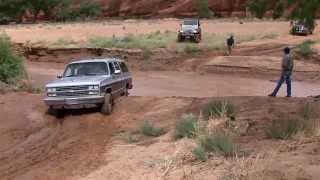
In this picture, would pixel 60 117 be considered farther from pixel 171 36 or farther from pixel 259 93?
pixel 171 36

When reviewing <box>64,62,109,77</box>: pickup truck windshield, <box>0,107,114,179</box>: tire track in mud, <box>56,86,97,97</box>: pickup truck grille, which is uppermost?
<box>64,62,109,77</box>: pickup truck windshield

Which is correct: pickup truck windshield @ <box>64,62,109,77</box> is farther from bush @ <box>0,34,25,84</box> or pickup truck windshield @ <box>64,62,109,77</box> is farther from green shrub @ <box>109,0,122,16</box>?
green shrub @ <box>109,0,122,16</box>

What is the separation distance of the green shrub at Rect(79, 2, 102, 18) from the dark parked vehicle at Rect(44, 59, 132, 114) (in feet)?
271

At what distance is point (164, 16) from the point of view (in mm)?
97062

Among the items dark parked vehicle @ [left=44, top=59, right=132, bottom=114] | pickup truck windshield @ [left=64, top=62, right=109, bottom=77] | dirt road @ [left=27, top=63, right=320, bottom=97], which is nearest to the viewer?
dark parked vehicle @ [left=44, top=59, right=132, bottom=114]

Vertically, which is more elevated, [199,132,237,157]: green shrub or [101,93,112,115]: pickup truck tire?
[199,132,237,157]: green shrub

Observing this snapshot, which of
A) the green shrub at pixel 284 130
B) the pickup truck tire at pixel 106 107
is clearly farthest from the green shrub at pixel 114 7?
the green shrub at pixel 284 130

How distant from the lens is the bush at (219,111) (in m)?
16.1

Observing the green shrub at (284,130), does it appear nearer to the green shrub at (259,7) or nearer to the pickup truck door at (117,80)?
the green shrub at (259,7)

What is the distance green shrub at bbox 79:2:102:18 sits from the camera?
10188cm

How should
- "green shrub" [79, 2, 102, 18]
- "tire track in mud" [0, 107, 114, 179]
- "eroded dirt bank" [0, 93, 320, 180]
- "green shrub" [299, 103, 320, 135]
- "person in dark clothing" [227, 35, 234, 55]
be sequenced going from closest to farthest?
"eroded dirt bank" [0, 93, 320, 180]
"green shrub" [299, 103, 320, 135]
"tire track in mud" [0, 107, 114, 179]
"person in dark clothing" [227, 35, 234, 55]
"green shrub" [79, 2, 102, 18]

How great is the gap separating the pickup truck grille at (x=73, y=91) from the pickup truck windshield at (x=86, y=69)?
1.33 meters

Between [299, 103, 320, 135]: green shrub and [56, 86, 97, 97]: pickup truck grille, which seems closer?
[299, 103, 320, 135]: green shrub

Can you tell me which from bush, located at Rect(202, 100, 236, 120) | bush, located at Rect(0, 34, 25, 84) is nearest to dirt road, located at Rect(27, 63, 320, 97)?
bush, located at Rect(0, 34, 25, 84)
